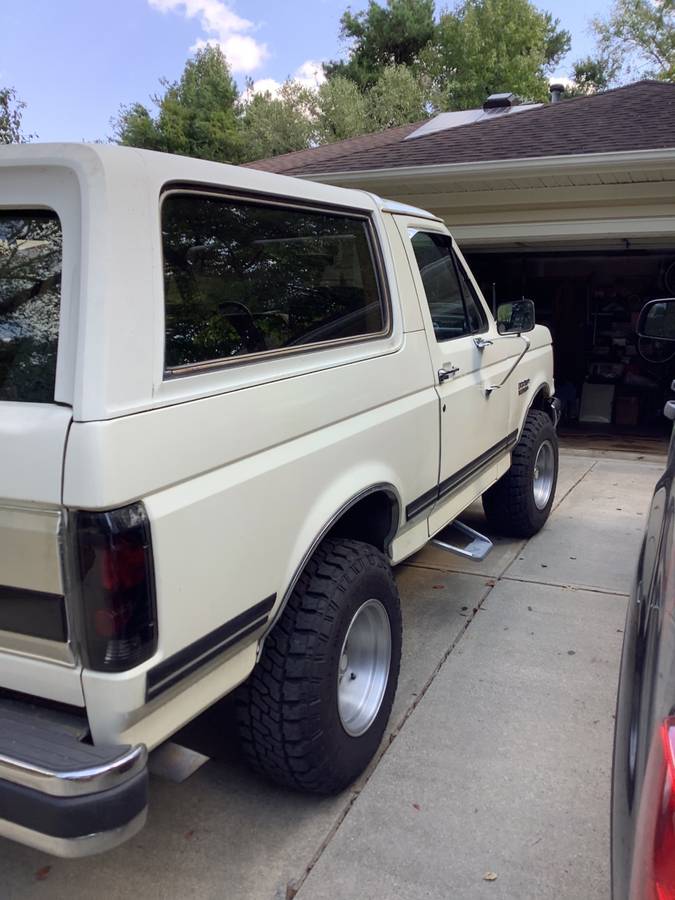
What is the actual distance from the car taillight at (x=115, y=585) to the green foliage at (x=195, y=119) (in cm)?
2909

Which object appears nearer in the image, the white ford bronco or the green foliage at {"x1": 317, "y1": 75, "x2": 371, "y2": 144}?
the white ford bronco

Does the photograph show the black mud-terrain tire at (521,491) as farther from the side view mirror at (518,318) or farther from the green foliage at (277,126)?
the green foliage at (277,126)

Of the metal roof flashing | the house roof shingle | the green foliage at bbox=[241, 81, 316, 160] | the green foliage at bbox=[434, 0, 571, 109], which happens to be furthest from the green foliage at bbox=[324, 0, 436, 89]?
the house roof shingle

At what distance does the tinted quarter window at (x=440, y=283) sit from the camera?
11.4 ft

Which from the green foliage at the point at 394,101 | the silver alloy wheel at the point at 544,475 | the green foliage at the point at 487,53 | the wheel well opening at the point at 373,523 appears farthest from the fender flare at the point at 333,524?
the green foliage at the point at 487,53

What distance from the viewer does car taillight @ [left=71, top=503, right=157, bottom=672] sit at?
1.64 metres

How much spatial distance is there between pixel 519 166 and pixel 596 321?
4932mm

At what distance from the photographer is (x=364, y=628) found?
2.80 m

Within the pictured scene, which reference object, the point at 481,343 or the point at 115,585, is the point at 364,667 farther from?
the point at 481,343

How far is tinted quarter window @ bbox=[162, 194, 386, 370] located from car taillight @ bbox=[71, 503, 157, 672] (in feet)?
1.52

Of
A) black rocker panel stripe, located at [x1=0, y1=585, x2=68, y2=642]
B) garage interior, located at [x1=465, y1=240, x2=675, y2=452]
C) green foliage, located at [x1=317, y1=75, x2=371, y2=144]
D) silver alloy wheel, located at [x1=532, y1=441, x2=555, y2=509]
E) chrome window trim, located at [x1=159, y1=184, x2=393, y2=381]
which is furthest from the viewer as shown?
green foliage, located at [x1=317, y1=75, x2=371, y2=144]

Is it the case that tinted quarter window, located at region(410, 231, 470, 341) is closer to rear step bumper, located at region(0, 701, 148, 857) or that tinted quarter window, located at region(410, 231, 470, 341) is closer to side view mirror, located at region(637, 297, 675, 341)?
side view mirror, located at region(637, 297, 675, 341)

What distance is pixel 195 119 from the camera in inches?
1193

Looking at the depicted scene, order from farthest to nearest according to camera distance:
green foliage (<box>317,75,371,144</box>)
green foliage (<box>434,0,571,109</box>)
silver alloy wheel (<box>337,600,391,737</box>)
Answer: green foliage (<box>434,0,571,109</box>), green foliage (<box>317,75,371,144</box>), silver alloy wheel (<box>337,600,391,737</box>)
